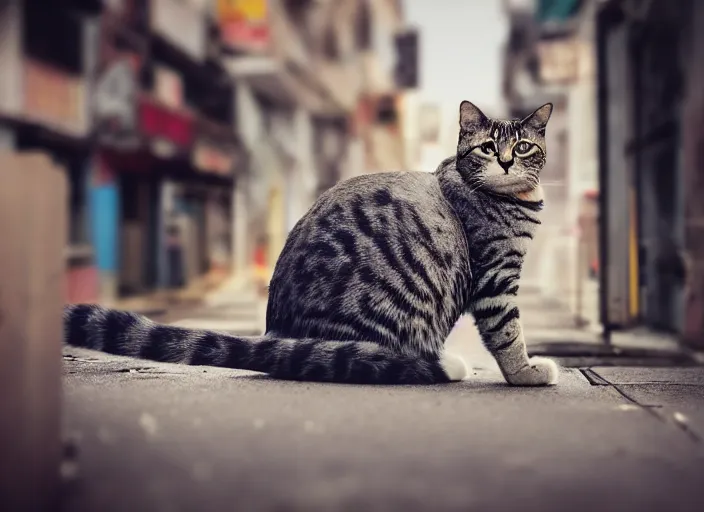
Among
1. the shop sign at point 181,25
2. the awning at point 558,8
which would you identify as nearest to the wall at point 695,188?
the awning at point 558,8

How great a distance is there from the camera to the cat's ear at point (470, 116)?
3.53m

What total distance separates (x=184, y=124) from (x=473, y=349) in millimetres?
11804

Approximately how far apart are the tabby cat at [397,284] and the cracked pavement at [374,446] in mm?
140

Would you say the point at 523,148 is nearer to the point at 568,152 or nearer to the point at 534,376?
the point at 534,376

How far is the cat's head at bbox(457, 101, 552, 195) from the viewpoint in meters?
3.49

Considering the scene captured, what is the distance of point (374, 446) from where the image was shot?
2287mm

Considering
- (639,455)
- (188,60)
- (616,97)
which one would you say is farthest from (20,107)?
(639,455)

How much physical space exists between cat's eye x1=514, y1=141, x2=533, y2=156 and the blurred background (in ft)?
2.47

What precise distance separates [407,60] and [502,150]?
27.4m

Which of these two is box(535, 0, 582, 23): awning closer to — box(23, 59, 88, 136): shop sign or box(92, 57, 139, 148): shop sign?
box(92, 57, 139, 148): shop sign

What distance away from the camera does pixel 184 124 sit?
15992 millimetres

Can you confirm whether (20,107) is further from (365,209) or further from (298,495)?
(298,495)

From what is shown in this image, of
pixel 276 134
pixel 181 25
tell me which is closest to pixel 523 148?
pixel 181 25

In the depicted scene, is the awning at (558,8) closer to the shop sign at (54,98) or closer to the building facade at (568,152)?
the building facade at (568,152)
